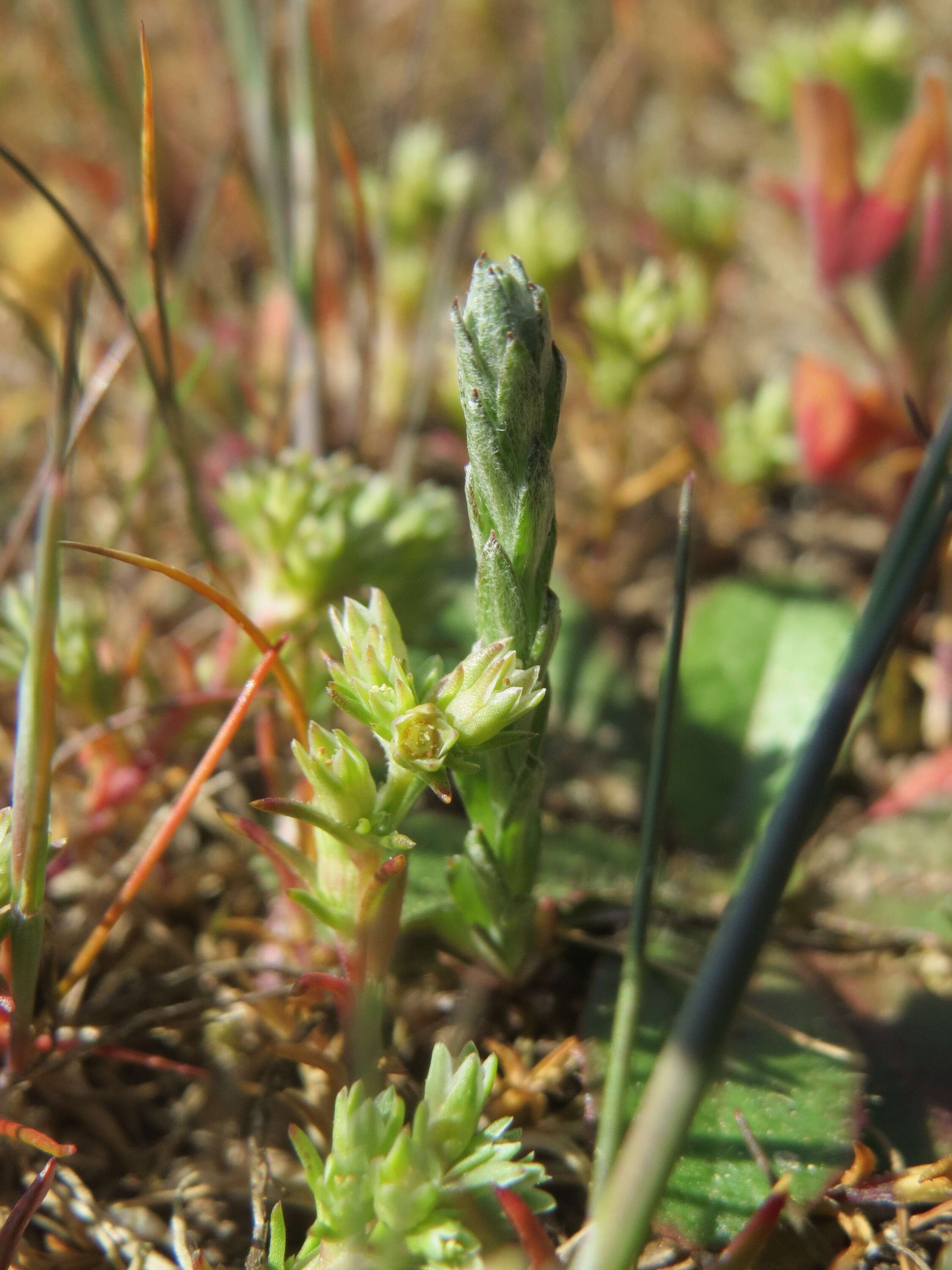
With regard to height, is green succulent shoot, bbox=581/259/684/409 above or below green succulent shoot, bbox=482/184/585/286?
below

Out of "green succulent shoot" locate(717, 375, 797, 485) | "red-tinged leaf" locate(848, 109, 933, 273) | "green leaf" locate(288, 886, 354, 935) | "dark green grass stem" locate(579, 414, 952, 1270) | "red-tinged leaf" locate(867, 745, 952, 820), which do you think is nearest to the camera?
"dark green grass stem" locate(579, 414, 952, 1270)

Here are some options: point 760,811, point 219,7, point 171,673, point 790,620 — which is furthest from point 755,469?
point 219,7

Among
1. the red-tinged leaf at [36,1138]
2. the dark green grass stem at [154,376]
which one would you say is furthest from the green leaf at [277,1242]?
the dark green grass stem at [154,376]

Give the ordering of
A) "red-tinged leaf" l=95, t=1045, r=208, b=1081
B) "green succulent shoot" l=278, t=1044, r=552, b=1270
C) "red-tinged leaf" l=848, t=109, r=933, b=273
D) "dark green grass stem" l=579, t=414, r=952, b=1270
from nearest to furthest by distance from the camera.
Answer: "dark green grass stem" l=579, t=414, r=952, b=1270 → "green succulent shoot" l=278, t=1044, r=552, b=1270 → "red-tinged leaf" l=95, t=1045, r=208, b=1081 → "red-tinged leaf" l=848, t=109, r=933, b=273

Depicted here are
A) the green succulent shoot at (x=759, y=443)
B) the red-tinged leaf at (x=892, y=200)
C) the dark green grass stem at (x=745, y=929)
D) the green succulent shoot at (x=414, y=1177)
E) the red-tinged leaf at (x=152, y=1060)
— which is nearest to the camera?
the dark green grass stem at (x=745, y=929)

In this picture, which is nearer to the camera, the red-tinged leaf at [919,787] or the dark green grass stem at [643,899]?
the dark green grass stem at [643,899]

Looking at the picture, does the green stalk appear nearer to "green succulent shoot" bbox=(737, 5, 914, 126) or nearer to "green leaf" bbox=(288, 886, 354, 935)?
"green leaf" bbox=(288, 886, 354, 935)

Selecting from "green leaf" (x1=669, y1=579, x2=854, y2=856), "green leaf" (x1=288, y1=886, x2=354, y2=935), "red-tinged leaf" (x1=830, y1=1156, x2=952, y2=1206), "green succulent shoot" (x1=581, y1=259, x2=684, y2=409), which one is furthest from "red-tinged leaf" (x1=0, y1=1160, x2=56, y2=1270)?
"green succulent shoot" (x1=581, y1=259, x2=684, y2=409)

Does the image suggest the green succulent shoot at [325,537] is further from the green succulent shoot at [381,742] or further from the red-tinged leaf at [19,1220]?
the red-tinged leaf at [19,1220]
